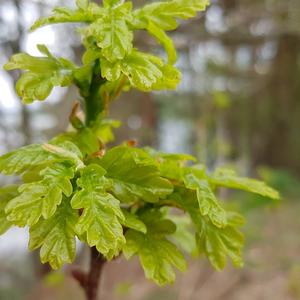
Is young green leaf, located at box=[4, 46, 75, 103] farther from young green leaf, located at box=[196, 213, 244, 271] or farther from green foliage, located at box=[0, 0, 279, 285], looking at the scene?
young green leaf, located at box=[196, 213, 244, 271]

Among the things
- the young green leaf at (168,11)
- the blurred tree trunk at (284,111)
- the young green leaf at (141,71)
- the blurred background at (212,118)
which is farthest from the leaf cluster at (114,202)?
the blurred tree trunk at (284,111)

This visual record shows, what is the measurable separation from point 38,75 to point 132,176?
205 mm

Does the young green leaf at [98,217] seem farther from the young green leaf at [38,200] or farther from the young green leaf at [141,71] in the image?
the young green leaf at [141,71]

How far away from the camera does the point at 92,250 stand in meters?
0.73

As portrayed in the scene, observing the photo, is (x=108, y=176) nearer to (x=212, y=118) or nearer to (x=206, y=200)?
(x=206, y=200)

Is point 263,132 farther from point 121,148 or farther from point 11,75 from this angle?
point 121,148

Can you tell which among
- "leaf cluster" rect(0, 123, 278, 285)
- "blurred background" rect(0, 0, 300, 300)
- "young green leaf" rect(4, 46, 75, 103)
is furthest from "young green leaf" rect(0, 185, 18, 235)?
"blurred background" rect(0, 0, 300, 300)

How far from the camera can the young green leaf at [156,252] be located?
63 cm

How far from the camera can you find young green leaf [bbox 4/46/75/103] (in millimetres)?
635

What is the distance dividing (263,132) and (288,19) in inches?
120

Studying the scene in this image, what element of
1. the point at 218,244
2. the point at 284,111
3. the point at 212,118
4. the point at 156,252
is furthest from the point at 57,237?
the point at 284,111

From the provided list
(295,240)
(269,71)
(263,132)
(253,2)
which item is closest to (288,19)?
(253,2)

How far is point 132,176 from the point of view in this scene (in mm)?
630

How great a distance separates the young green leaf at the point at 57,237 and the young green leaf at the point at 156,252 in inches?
3.8
